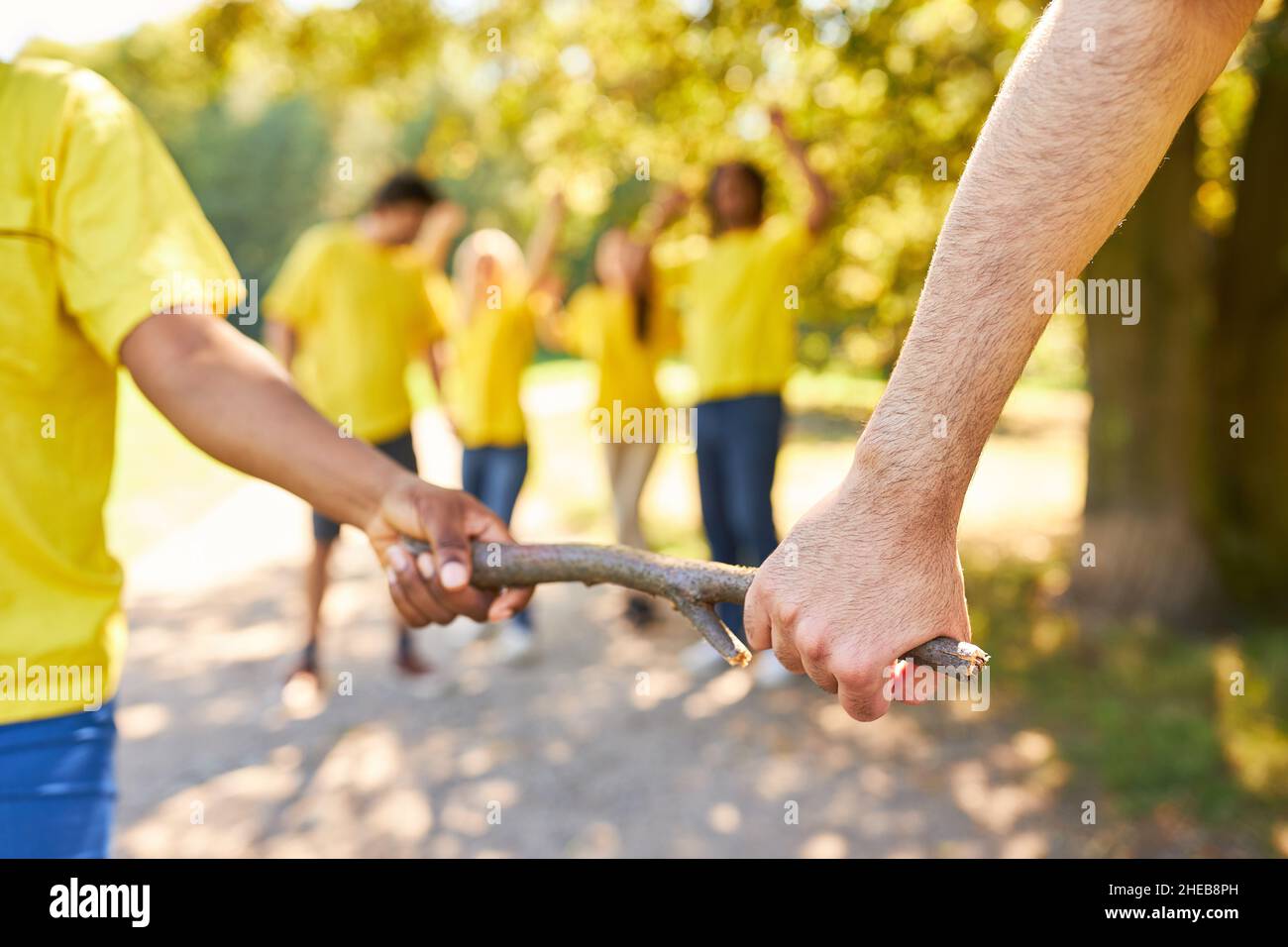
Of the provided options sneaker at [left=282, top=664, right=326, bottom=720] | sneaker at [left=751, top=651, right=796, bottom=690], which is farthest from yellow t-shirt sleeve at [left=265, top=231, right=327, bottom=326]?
Answer: sneaker at [left=751, top=651, right=796, bottom=690]

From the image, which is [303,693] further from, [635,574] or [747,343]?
[635,574]

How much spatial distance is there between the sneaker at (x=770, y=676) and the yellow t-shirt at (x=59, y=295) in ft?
14.8

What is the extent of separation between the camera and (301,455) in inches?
66.5

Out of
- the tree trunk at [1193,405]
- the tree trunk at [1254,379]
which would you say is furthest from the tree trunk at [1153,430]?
the tree trunk at [1254,379]

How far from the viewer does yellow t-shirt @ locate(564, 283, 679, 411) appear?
7.07m

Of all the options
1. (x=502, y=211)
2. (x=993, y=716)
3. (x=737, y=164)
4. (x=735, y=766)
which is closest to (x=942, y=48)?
(x=737, y=164)

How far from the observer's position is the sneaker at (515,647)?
636 centimetres

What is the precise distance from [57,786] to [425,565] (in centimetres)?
62

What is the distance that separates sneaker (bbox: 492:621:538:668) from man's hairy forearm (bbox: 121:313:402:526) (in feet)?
15.5

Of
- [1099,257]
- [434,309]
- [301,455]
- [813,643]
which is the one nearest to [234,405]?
[301,455]

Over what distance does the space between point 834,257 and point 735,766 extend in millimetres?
4703
